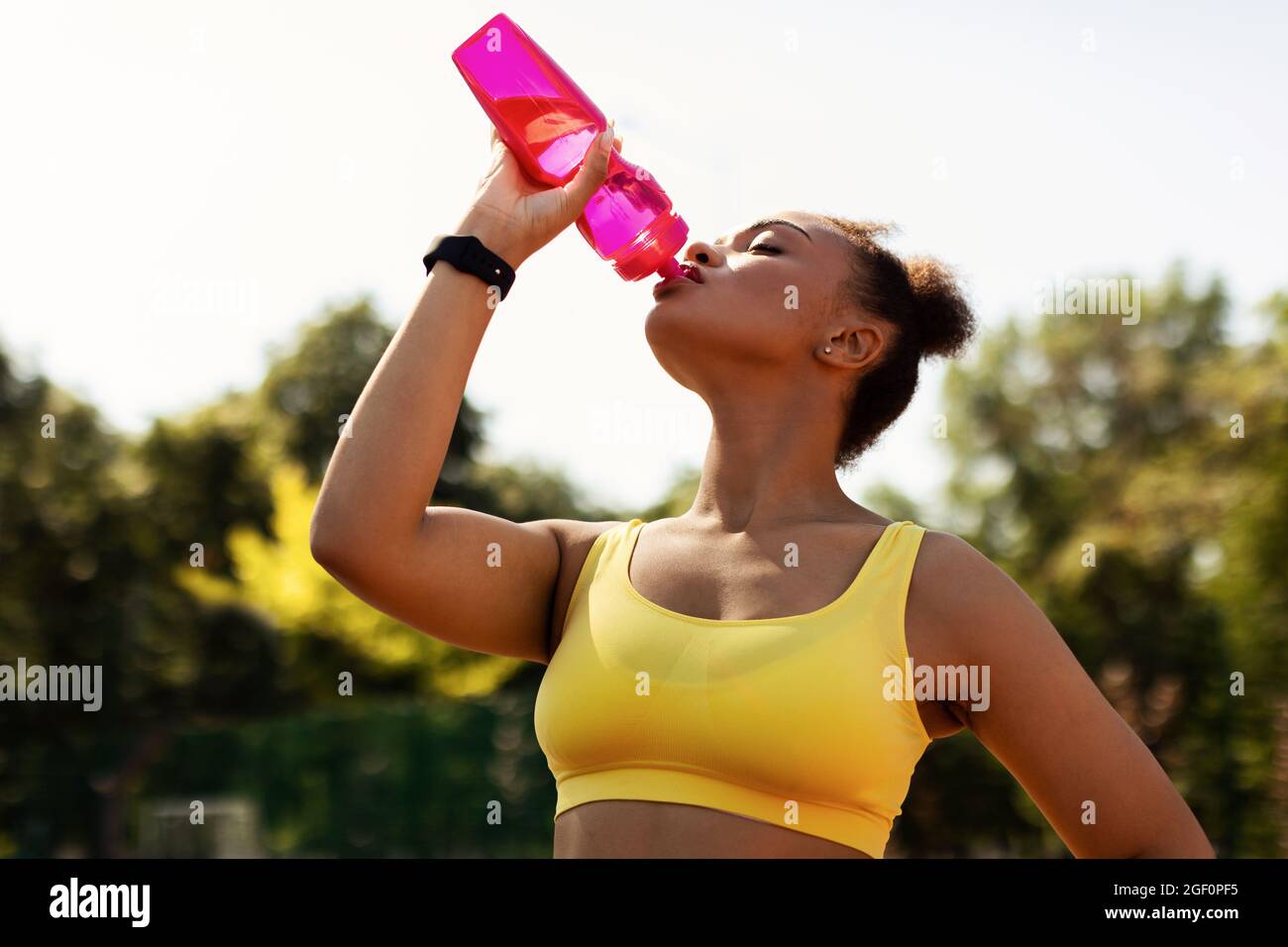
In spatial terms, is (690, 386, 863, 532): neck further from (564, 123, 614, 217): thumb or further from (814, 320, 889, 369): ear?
(564, 123, 614, 217): thumb

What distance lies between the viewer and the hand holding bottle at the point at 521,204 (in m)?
2.55

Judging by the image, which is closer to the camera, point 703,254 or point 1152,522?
point 703,254

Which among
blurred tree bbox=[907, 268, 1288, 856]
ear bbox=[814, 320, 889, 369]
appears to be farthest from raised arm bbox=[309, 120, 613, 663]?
blurred tree bbox=[907, 268, 1288, 856]

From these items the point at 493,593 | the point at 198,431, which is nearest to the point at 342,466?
the point at 493,593

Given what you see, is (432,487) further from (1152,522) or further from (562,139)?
(1152,522)

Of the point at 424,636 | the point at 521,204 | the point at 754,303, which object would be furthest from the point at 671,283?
the point at 424,636

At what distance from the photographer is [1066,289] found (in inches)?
274

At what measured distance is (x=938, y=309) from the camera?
297 centimetres

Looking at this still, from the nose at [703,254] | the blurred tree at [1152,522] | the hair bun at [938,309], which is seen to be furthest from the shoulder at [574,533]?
the blurred tree at [1152,522]

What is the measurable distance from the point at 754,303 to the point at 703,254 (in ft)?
0.59

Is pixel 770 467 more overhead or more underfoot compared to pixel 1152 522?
more underfoot

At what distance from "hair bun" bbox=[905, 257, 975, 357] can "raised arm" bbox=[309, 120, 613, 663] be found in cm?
74

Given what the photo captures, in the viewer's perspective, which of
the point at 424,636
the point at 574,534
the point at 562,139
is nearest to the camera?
the point at 574,534

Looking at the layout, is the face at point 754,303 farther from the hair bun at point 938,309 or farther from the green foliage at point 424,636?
the green foliage at point 424,636
